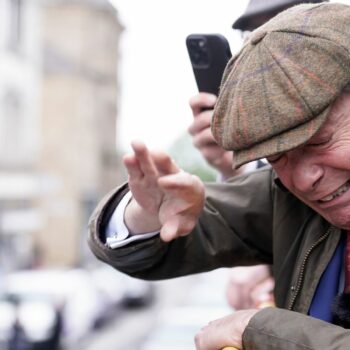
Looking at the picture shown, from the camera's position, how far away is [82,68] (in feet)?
122

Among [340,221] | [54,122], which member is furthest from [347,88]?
[54,122]

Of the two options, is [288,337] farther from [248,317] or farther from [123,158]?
[123,158]

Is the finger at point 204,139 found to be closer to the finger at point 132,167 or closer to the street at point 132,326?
the finger at point 132,167

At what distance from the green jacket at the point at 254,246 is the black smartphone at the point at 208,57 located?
25cm

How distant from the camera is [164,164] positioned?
5.39 ft

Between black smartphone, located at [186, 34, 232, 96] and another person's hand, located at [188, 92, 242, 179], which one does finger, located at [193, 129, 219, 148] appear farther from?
black smartphone, located at [186, 34, 232, 96]

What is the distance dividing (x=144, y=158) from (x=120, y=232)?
1.15ft

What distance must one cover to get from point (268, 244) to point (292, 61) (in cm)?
63

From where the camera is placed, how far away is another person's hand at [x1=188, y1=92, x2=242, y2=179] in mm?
2062

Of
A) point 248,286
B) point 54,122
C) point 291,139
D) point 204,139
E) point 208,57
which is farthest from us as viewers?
point 54,122

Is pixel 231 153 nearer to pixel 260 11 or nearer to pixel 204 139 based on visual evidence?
pixel 204 139

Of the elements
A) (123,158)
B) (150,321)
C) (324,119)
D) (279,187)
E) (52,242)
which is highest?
(324,119)

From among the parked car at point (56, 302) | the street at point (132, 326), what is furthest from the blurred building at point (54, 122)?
the parked car at point (56, 302)

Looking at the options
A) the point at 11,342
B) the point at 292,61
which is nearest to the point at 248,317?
the point at 292,61
